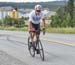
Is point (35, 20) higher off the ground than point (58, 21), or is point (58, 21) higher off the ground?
point (35, 20)

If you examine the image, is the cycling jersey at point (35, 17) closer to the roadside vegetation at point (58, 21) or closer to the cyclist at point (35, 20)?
the cyclist at point (35, 20)

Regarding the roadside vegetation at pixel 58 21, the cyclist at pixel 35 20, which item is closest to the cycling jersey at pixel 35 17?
the cyclist at pixel 35 20

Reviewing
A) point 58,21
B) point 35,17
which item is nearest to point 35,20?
point 35,17

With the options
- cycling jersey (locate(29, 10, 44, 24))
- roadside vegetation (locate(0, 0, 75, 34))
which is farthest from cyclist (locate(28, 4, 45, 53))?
roadside vegetation (locate(0, 0, 75, 34))

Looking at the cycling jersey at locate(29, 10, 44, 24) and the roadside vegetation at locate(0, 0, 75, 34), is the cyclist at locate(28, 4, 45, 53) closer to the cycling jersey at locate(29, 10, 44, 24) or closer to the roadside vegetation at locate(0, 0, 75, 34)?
the cycling jersey at locate(29, 10, 44, 24)

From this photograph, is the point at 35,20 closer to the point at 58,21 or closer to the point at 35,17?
the point at 35,17

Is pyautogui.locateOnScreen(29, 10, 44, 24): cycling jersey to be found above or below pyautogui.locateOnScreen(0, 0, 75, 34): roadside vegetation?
above

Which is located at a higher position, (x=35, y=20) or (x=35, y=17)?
(x=35, y=17)

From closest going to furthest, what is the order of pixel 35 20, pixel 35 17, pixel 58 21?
pixel 35 17 < pixel 35 20 < pixel 58 21

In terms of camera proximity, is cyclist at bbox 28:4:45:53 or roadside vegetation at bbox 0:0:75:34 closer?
cyclist at bbox 28:4:45:53

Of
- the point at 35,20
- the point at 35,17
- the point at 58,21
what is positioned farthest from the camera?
the point at 58,21

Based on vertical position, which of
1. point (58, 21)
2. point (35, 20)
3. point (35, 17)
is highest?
point (35, 17)

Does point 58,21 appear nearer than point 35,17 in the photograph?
No

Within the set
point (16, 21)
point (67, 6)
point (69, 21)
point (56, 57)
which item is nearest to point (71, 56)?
point (56, 57)
